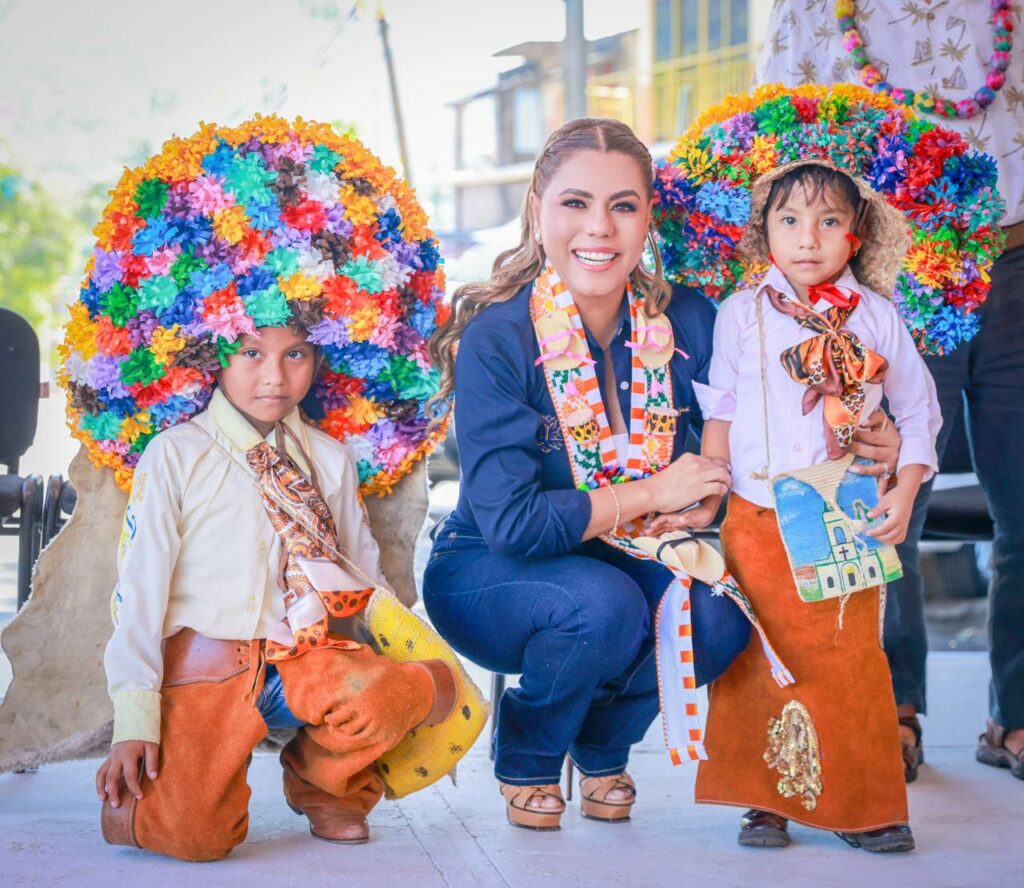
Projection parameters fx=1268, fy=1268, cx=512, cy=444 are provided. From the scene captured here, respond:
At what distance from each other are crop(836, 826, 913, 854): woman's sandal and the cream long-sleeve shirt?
1198 mm

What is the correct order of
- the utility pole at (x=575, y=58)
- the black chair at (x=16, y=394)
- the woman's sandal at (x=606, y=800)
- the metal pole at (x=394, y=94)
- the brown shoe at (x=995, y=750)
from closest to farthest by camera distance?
the woman's sandal at (x=606, y=800) < the brown shoe at (x=995, y=750) < the black chair at (x=16, y=394) < the utility pole at (x=575, y=58) < the metal pole at (x=394, y=94)

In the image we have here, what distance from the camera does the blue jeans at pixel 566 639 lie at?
246 cm

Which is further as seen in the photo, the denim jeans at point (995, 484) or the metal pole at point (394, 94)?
the metal pole at point (394, 94)

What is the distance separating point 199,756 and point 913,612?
1777 mm

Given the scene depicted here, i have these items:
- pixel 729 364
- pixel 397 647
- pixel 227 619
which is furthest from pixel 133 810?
pixel 729 364

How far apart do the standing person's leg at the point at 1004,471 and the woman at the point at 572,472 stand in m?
0.78

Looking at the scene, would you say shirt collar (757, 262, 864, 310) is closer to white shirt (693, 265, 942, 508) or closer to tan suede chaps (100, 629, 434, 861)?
white shirt (693, 265, 942, 508)

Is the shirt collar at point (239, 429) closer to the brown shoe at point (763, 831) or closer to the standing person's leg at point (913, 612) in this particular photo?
the brown shoe at point (763, 831)

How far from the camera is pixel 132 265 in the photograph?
2.45 m

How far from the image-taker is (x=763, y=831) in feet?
7.96

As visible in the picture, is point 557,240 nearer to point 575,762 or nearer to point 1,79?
Answer: point 575,762

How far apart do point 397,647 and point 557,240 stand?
2.92ft

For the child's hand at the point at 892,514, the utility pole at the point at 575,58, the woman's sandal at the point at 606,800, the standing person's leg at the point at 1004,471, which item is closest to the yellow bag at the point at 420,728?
the woman's sandal at the point at 606,800

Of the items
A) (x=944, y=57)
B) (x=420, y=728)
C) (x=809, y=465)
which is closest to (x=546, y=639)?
(x=420, y=728)
